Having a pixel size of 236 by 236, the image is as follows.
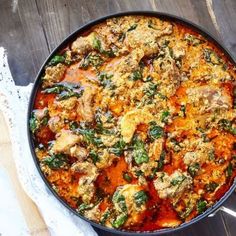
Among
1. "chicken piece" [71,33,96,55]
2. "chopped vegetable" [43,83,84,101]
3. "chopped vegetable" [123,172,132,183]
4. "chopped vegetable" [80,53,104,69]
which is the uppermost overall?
"chicken piece" [71,33,96,55]

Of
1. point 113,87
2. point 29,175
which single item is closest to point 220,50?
point 113,87

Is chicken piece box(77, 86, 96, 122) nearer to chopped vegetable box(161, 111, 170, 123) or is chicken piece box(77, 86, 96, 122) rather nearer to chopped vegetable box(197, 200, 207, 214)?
chopped vegetable box(161, 111, 170, 123)

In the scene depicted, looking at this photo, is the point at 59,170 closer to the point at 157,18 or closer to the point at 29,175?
the point at 29,175

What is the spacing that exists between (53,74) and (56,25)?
775 mm

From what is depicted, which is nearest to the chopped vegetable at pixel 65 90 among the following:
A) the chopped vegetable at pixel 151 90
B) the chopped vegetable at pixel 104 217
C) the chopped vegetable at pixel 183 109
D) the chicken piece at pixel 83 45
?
the chicken piece at pixel 83 45

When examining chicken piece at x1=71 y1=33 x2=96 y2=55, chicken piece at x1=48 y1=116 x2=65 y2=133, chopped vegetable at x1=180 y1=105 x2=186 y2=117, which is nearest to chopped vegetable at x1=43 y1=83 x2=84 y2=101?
A: chicken piece at x1=48 y1=116 x2=65 y2=133

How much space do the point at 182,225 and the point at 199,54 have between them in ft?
3.92

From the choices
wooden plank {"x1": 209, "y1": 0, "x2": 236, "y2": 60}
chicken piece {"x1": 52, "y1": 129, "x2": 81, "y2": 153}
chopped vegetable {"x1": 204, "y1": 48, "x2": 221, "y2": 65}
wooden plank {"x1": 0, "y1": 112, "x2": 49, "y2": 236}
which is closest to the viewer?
chicken piece {"x1": 52, "y1": 129, "x2": 81, "y2": 153}

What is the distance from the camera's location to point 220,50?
160 inches

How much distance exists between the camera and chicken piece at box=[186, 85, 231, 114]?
3984mm

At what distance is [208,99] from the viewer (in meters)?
3.99

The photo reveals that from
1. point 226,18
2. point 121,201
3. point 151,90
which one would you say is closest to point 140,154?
point 121,201

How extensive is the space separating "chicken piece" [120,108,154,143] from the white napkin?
2.37ft

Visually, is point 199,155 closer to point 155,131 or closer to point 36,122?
point 155,131
